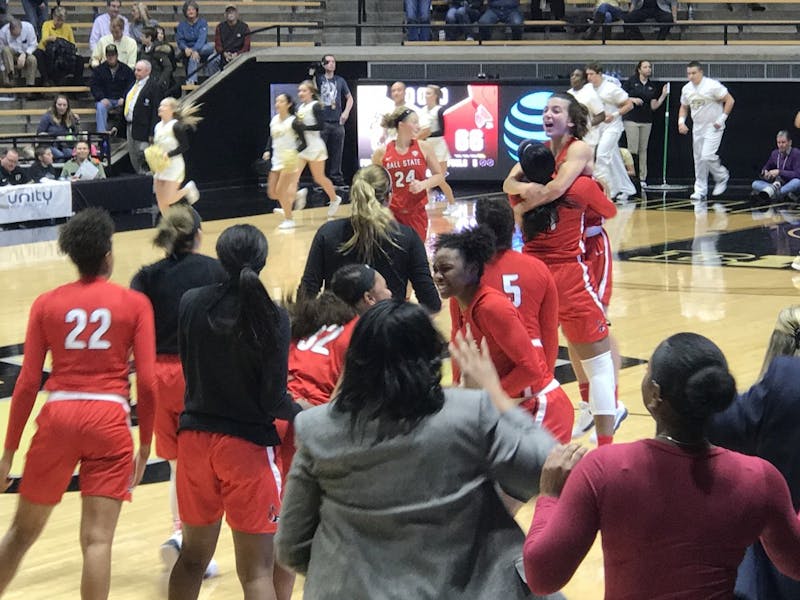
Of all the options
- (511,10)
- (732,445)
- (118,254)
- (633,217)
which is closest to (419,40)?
(511,10)

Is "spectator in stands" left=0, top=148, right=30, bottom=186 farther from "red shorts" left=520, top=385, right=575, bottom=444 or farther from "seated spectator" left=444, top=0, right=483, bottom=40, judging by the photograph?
"red shorts" left=520, top=385, right=575, bottom=444

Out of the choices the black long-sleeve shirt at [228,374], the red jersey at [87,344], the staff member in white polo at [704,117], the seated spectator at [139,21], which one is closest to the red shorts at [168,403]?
the red jersey at [87,344]

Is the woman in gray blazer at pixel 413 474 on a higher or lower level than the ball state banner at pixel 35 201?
higher

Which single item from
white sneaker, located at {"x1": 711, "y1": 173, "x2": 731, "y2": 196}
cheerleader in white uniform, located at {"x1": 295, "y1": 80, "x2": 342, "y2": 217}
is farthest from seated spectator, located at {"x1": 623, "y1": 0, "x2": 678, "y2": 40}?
cheerleader in white uniform, located at {"x1": 295, "y1": 80, "x2": 342, "y2": 217}

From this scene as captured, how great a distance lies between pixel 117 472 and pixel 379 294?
1063 millimetres

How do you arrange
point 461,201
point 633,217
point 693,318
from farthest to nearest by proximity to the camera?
point 461,201, point 633,217, point 693,318

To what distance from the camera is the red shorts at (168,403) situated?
4930 millimetres

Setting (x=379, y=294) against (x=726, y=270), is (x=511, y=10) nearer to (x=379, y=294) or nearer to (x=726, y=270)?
(x=726, y=270)

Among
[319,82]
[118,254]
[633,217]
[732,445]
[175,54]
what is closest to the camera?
[732,445]

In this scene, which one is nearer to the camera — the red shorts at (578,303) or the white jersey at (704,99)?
the red shorts at (578,303)

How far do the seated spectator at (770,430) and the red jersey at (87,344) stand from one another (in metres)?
2.04

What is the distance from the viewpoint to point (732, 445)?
329 cm

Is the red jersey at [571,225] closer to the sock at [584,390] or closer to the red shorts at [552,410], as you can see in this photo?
the sock at [584,390]

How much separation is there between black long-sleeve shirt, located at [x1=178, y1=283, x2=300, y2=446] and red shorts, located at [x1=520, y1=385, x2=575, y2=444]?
43.7 inches
